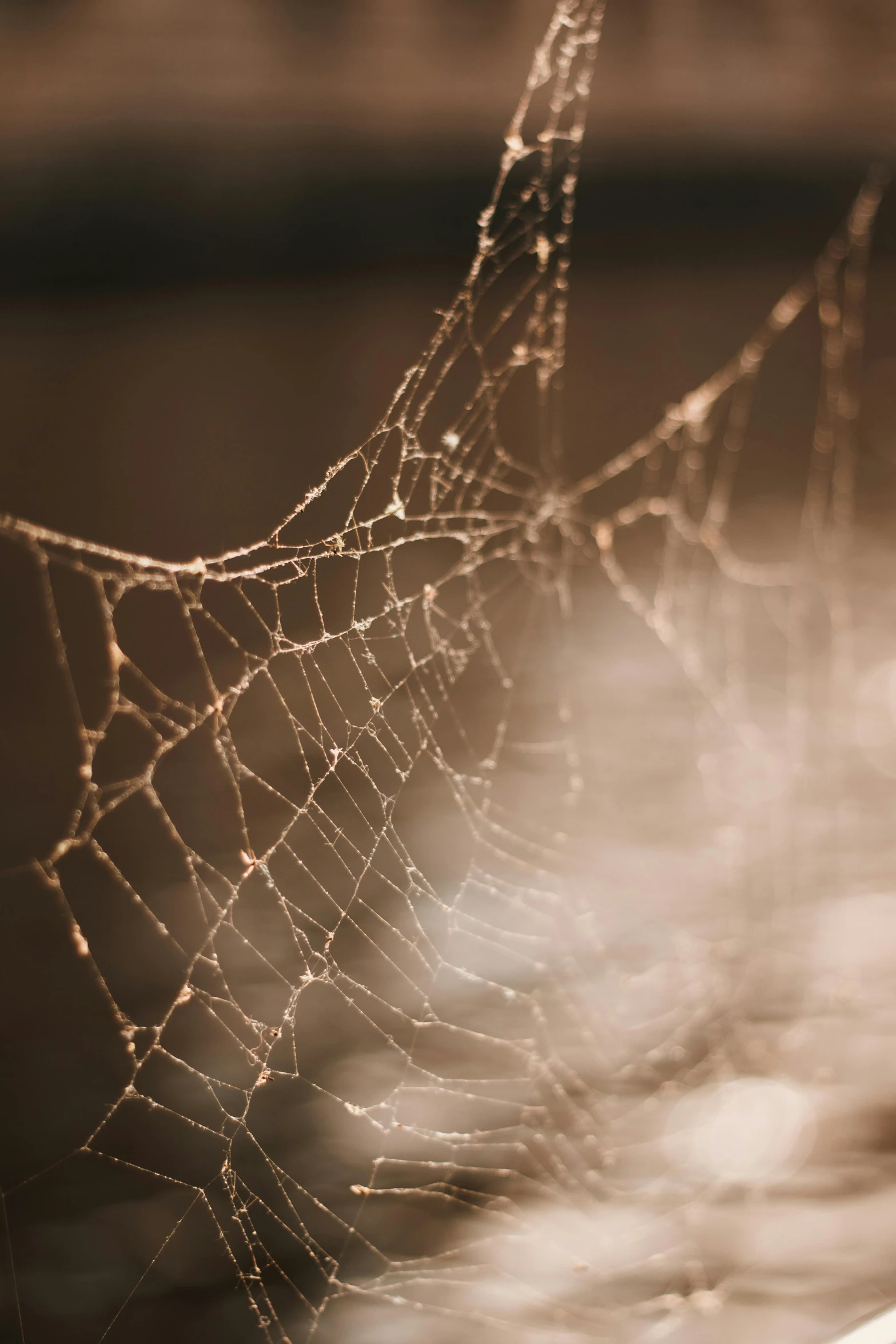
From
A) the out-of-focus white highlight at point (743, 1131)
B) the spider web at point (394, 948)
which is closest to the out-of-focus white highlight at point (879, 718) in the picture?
the spider web at point (394, 948)

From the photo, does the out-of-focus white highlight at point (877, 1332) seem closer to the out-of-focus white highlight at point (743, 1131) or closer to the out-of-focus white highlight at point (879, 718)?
the out-of-focus white highlight at point (743, 1131)

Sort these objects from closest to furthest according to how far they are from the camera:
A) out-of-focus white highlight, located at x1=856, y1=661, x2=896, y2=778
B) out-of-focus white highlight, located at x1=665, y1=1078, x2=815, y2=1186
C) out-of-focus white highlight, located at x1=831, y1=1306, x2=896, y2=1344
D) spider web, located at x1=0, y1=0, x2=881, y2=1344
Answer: out-of-focus white highlight, located at x1=831, y1=1306, x2=896, y2=1344 → spider web, located at x1=0, y1=0, x2=881, y2=1344 → out-of-focus white highlight, located at x1=665, y1=1078, x2=815, y2=1186 → out-of-focus white highlight, located at x1=856, y1=661, x2=896, y2=778

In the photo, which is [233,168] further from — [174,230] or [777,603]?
[777,603]

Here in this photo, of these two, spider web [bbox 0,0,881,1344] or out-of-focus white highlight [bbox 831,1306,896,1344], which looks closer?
out-of-focus white highlight [bbox 831,1306,896,1344]

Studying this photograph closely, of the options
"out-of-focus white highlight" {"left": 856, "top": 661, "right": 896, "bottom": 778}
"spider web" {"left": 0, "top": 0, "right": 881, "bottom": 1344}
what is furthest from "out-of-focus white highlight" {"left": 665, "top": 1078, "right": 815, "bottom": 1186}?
→ "out-of-focus white highlight" {"left": 856, "top": 661, "right": 896, "bottom": 778}

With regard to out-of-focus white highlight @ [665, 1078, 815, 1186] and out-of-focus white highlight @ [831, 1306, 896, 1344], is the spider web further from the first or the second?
out-of-focus white highlight @ [831, 1306, 896, 1344]

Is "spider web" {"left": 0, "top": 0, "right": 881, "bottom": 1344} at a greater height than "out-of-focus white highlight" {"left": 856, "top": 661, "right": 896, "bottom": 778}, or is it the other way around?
"out-of-focus white highlight" {"left": 856, "top": 661, "right": 896, "bottom": 778}
